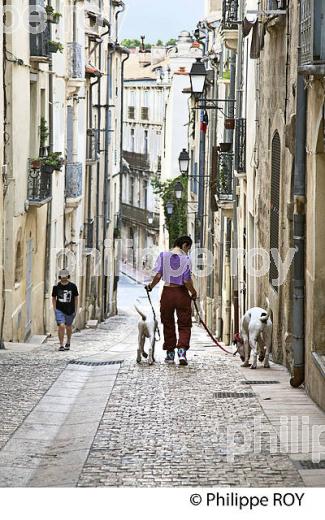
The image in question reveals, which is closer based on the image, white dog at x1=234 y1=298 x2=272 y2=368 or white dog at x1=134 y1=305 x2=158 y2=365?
white dog at x1=234 y1=298 x2=272 y2=368

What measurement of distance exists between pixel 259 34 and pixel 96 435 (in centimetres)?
1116

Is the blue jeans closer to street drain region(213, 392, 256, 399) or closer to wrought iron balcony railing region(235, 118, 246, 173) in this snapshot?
wrought iron balcony railing region(235, 118, 246, 173)

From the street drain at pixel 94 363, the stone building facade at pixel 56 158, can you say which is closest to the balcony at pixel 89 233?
the stone building facade at pixel 56 158

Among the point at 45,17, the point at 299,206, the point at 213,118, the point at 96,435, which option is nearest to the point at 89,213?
the point at 213,118

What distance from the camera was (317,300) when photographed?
480 inches

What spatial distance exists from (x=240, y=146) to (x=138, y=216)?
5106 cm

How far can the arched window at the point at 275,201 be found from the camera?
17.2m

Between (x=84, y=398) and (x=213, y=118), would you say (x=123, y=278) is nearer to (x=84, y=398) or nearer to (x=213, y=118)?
(x=213, y=118)

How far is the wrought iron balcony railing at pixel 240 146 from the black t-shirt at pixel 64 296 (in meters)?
5.46

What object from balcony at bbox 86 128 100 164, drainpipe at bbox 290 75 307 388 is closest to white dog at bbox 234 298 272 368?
drainpipe at bbox 290 75 307 388

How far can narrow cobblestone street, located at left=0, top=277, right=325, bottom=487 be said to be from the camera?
8.91 meters

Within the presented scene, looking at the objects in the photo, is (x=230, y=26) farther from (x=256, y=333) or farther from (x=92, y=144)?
(x=256, y=333)

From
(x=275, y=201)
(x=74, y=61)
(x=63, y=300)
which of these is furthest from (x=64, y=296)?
(x=74, y=61)

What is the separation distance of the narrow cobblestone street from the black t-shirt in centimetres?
338
